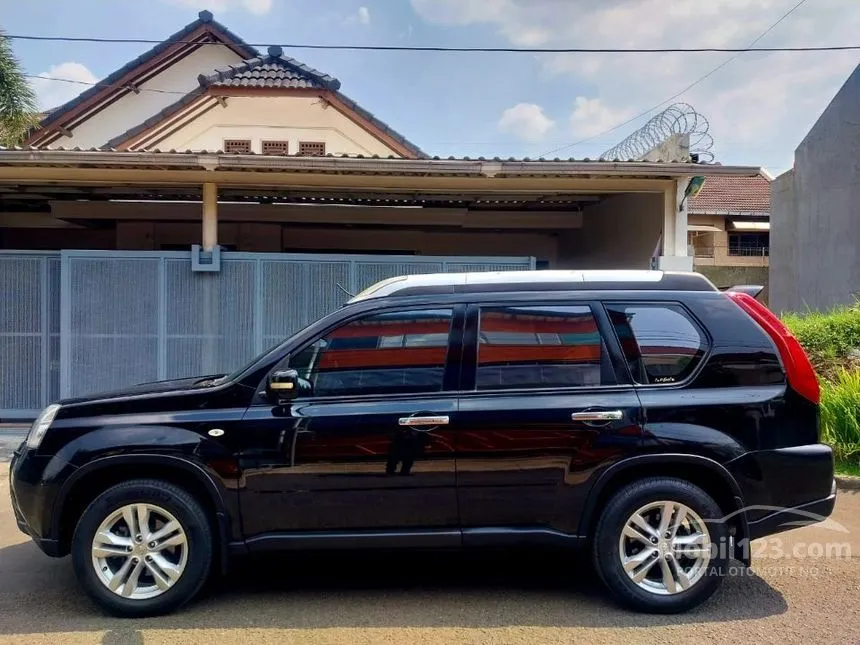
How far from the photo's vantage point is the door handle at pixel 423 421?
3961mm

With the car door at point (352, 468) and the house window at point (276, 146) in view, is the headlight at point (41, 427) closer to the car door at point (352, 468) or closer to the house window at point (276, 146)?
the car door at point (352, 468)

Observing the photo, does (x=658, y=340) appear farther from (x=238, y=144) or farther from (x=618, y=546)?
(x=238, y=144)

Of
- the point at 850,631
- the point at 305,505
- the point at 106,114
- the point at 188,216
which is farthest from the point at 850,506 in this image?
the point at 106,114

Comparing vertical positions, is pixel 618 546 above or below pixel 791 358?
below

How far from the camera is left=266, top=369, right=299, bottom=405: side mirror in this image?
394 centimetres

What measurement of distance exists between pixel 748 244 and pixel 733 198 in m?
2.20

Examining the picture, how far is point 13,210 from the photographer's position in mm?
13523

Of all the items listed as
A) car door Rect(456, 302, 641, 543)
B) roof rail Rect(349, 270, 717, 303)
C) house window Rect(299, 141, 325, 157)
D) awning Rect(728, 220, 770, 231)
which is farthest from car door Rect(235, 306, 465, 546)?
awning Rect(728, 220, 770, 231)

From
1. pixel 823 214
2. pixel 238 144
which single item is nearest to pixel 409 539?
pixel 238 144

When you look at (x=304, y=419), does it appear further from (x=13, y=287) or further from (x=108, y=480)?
(x=13, y=287)

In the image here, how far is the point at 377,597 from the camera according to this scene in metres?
4.27

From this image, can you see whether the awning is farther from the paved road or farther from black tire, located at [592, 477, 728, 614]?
black tire, located at [592, 477, 728, 614]

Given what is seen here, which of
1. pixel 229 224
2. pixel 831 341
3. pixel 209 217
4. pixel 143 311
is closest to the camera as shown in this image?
pixel 831 341

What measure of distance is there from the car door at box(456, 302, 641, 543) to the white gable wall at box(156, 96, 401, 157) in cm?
1229
